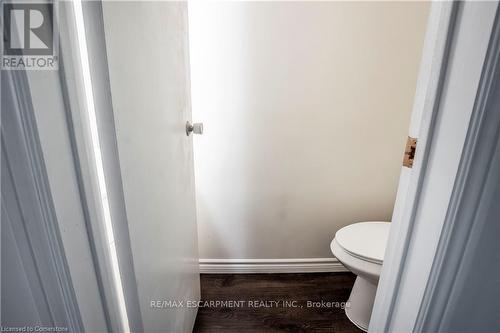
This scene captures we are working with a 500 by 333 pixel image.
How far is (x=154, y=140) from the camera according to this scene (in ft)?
2.24

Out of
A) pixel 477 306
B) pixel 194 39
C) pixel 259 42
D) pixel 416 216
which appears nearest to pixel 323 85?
pixel 259 42

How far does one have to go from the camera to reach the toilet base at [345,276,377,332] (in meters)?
1.26

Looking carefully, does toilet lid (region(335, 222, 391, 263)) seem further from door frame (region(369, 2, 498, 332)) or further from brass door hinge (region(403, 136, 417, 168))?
brass door hinge (region(403, 136, 417, 168))

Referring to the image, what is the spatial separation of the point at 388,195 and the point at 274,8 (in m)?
1.24

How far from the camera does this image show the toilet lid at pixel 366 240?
1126mm

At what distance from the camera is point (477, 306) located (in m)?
0.53

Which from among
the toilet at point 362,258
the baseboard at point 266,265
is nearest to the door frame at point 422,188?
the toilet at point 362,258

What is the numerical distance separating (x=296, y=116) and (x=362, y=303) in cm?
104

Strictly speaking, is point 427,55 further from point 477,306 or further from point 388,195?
point 388,195

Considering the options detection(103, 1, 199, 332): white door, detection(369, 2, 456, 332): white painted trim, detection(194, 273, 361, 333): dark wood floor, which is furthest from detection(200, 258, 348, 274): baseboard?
detection(369, 2, 456, 332): white painted trim
